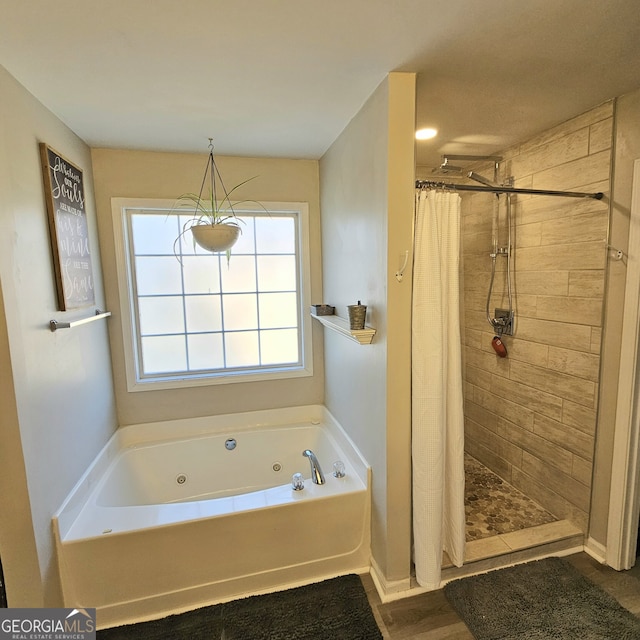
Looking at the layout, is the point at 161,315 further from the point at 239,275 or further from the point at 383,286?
the point at 383,286

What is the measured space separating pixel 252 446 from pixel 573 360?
84.7 inches

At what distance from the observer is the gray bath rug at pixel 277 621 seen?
159 cm

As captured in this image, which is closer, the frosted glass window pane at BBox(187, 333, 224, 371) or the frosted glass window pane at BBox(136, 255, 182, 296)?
the frosted glass window pane at BBox(136, 255, 182, 296)

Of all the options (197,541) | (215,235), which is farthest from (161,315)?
(197,541)

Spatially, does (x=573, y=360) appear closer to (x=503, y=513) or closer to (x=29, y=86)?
(x=503, y=513)

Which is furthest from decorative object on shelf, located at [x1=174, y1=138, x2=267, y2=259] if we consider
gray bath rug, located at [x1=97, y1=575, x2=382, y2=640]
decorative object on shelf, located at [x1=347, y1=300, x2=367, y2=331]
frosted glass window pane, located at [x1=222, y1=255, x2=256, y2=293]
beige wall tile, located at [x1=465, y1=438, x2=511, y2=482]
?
beige wall tile, located at [x1=465, y1=438, x2=511, y2=482]

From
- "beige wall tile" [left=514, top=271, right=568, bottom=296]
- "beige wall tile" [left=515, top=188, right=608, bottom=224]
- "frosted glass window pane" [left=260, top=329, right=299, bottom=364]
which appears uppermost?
"beige wall tile" [left=515, top=188, right=608, bottom=224]

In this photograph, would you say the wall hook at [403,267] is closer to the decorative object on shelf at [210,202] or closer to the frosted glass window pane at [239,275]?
the decorative object on shelf at [210,202]

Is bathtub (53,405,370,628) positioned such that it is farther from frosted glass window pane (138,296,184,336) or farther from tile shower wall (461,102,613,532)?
tile shower wall (461,102,613,532)

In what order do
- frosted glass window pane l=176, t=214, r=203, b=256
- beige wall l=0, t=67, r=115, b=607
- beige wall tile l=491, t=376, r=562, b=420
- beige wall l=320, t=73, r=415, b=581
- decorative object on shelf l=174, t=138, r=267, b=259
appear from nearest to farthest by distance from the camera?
beige wall l=0, t=67, r=115, b=607
beige wall l=320, t=73, r=415, b=581
beige wall tile l=491, t=376, r=562, b=420
decorative object on shelf l=174, t=138, r=267, b=259
frosted glass window pane l=176, t=214, r=203, b=256

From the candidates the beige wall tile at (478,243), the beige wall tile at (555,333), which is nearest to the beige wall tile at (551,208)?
the beige wall tile at (478,243)

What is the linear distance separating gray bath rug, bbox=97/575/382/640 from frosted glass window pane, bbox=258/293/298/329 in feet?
5.54

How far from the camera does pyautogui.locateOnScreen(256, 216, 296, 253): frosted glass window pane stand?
2.71 m

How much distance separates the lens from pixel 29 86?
5.09 feet
